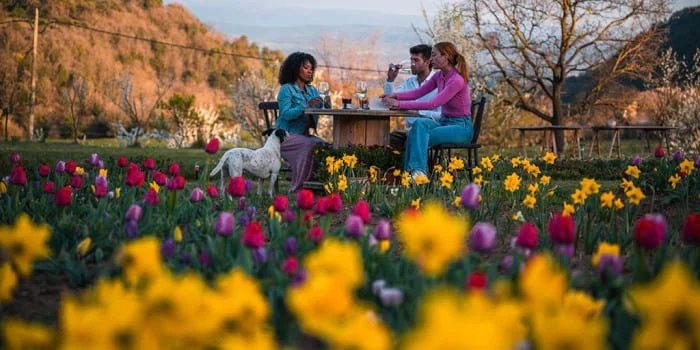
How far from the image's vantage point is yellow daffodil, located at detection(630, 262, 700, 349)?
1.12m

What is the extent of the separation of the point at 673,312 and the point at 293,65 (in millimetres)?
6193

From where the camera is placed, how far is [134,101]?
21.0 meters

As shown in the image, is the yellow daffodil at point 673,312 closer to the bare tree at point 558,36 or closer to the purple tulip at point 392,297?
the purple tulip at point 392,297

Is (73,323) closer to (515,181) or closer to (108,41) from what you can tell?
(515,181)

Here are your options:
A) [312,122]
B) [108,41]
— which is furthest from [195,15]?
[312,122]

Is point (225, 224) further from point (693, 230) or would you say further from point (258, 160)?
point (258, 160)

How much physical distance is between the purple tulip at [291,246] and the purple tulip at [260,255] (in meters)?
0.16

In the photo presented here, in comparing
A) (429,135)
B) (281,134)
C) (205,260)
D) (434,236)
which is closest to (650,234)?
(434,236)

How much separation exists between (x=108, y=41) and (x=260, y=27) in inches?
4492

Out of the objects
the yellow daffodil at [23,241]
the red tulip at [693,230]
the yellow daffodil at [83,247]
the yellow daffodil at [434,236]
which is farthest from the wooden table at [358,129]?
the yellow daffodil at [434,236]

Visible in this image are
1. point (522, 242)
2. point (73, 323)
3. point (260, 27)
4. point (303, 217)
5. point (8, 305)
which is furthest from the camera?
point (260, 27)

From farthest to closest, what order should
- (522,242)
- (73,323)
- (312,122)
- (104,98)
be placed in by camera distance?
(104,98) → (312,122) → (522,242) → (73,323)

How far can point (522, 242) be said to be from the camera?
2.36m

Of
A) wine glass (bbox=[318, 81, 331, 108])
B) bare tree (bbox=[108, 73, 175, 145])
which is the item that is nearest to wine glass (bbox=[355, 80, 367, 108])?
wine glass (bbox=[318, 81, 331, 108])
